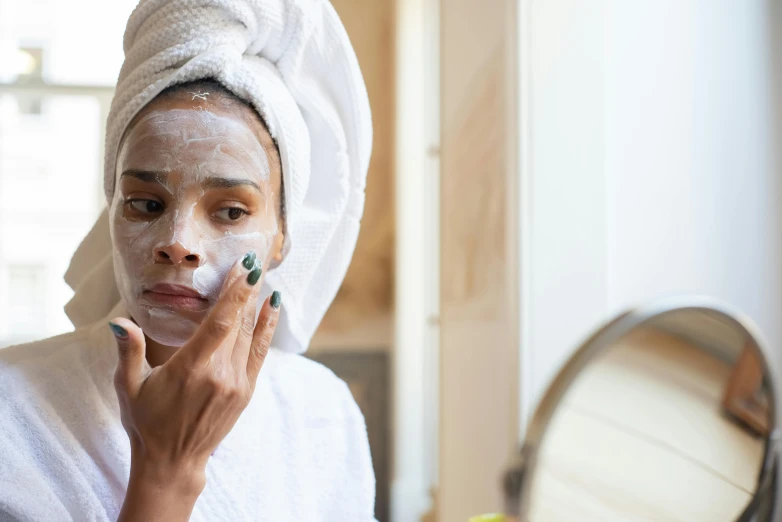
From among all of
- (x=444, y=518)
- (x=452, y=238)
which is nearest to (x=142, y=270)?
(x=452, y=238)

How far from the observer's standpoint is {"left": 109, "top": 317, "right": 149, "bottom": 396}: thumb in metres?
0.50

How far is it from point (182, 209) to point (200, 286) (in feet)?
0.22

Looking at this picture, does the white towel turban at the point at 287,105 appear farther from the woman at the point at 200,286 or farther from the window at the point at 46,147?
the window at the point at 46,147

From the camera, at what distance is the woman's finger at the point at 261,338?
58 centimetres

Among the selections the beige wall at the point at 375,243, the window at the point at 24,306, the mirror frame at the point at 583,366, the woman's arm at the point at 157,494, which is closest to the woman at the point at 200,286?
the woman's arm at the point at 157,494

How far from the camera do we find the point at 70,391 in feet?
1.99

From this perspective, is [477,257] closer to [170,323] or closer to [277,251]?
[277,251]

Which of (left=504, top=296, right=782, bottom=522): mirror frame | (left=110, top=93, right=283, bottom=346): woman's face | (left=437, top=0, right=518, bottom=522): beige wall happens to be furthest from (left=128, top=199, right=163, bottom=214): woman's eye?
(left=437, top=0, right=518, bottom=522): beige wall

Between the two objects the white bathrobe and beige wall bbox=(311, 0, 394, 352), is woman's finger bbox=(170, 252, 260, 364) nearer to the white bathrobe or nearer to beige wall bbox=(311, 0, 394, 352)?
the white bathrobe

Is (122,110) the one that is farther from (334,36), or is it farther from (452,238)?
(452,238)

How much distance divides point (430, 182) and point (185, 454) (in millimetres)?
1359

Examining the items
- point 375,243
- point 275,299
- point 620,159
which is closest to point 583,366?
point 275,299

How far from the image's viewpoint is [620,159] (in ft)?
3.44

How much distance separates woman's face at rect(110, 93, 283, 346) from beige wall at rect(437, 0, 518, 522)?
0.54 m
